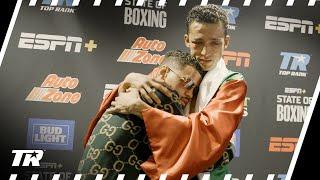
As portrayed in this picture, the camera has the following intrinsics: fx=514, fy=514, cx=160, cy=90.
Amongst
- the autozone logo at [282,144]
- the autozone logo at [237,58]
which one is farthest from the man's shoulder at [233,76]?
the autozone logo at [282,144]

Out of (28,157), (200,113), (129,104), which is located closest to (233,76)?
(200,113)

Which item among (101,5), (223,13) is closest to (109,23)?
(101,5)

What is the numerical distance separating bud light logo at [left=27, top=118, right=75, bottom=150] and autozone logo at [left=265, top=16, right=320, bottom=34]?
146cm

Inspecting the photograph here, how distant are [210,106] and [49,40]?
104cm

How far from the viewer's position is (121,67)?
10.4 ft

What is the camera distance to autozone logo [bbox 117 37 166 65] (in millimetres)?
3182

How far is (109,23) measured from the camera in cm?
A: 317

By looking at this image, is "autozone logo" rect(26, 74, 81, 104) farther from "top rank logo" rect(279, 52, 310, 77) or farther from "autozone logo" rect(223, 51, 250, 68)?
"top rank logo" rect(279, 52, 310, 77)

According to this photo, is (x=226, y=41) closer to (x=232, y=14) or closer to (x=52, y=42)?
(x=232, y=14)

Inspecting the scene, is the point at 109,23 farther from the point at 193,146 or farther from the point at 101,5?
the point at 193,146

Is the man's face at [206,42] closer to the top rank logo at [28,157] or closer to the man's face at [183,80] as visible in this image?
the man's face at [183,80]

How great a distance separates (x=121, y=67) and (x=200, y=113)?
1.85 feet

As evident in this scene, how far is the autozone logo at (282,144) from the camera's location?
3416 mm

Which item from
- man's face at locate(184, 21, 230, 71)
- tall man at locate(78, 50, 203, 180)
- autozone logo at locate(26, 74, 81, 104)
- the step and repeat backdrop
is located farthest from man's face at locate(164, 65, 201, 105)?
autozone logo at locate(26, 74, 81, 104)
